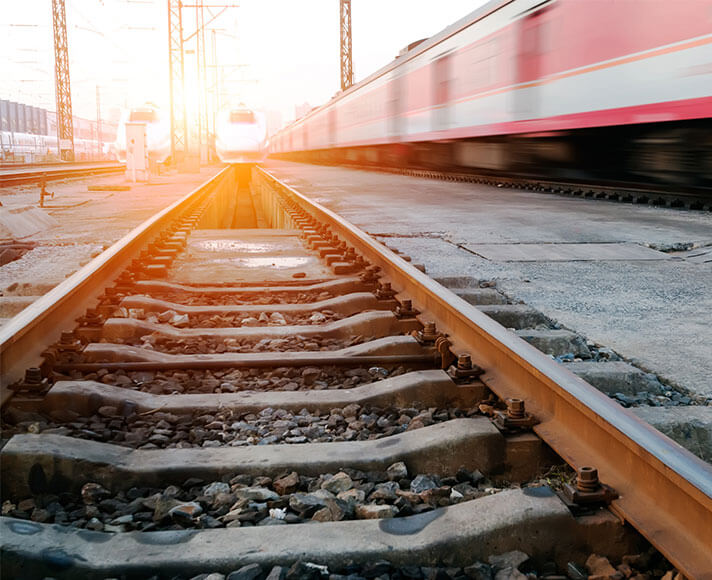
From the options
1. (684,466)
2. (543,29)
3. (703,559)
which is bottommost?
(703,559)

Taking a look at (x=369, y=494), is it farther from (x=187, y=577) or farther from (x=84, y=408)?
(x=84, y=408)

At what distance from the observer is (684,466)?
156cm

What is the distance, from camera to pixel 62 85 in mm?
46656

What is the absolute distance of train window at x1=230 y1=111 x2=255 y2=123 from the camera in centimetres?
3766

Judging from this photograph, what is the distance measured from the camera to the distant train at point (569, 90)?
7.34m

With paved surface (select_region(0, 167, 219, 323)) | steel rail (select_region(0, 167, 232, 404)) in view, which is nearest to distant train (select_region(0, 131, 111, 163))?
paved surface (select_region(0, 167, 219, 323))

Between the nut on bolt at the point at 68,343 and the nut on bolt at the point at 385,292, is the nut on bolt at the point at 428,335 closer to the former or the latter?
the nut on bolt at the point at 385,292

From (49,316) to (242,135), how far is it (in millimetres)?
34591

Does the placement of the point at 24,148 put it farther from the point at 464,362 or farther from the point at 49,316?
the point at 464,362

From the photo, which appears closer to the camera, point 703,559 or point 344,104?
point 703,559

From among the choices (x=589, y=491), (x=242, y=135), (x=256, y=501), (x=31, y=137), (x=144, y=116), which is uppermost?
(x=31, y=137)

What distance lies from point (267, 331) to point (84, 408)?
1100 mm

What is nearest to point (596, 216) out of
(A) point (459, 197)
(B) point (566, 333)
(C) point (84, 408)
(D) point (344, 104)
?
(A) point (459, 197)

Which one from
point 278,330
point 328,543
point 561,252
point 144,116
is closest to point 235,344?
point 278,330
